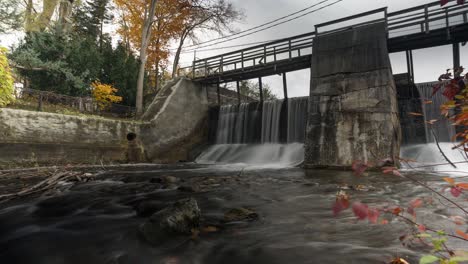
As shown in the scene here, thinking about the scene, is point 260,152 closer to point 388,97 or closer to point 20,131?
point 388,97

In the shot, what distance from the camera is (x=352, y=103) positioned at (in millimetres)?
10156

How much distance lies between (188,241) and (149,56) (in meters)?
25.1

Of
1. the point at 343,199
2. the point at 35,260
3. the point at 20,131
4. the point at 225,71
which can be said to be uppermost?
the point at 225,71

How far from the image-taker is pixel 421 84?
1316cm

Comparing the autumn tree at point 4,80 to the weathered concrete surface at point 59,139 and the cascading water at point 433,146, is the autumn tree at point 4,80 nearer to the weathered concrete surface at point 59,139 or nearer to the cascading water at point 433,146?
the weathered concrete surface at point 59,139

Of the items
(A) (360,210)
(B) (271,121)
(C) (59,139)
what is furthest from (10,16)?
(A) (360,210)

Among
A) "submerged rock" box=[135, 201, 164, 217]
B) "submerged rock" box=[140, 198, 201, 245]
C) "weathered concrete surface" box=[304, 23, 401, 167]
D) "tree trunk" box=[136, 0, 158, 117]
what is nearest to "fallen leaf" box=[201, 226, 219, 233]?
"submerged rock" box=[140, 198, 201, 245]

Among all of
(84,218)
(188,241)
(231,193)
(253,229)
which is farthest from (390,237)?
(84,218)

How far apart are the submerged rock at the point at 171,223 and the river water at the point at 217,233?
11 cm

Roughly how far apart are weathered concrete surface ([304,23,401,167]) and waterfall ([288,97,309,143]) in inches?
176

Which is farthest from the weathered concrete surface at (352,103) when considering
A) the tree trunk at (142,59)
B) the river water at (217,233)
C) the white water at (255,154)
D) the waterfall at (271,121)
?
the tree trunk at (142,59)

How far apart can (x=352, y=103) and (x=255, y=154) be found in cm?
691

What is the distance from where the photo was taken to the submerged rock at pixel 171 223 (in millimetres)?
2988

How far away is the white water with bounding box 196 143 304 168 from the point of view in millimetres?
13848
